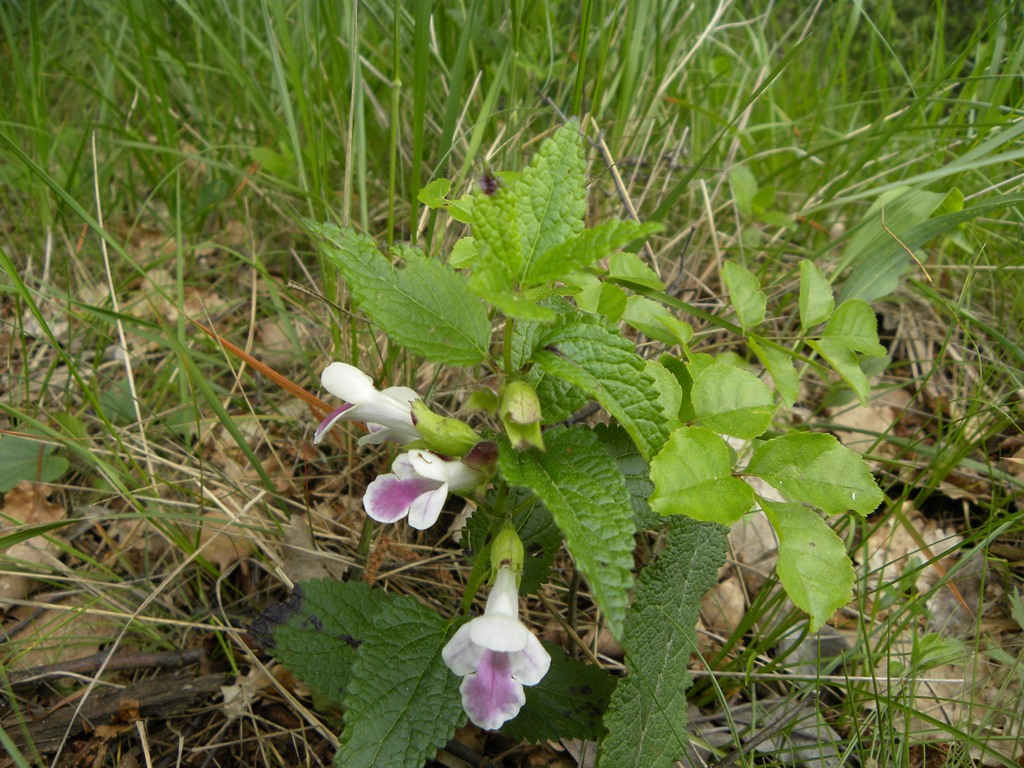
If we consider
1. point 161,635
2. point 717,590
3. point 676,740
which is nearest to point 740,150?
point 717,590

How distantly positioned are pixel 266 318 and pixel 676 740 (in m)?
1.73

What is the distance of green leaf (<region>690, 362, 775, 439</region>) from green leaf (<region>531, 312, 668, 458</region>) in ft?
0.66

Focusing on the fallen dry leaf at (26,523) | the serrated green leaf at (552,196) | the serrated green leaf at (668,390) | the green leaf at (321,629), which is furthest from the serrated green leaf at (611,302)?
the fallen dry leaf at (26,523)

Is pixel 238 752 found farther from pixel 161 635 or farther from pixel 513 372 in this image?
pixel 513 372

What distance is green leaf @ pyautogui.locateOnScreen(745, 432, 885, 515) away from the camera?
1146mm

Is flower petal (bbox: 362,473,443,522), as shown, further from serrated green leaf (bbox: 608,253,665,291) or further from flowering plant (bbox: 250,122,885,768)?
serrated green leaf (bbox: 608,253,665,291)

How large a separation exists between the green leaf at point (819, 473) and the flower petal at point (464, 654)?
1.63 ft

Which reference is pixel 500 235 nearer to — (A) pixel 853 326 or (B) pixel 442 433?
(B) pixel 442 433

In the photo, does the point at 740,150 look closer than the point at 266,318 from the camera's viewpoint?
No

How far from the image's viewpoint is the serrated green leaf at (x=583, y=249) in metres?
0.96

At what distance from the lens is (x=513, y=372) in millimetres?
1098

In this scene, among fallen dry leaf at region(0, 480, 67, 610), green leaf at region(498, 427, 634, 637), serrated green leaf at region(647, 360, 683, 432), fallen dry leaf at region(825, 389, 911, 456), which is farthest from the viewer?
fallen dry leaf at region(825, 389, 911, 456)

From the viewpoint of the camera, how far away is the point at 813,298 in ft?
5.00

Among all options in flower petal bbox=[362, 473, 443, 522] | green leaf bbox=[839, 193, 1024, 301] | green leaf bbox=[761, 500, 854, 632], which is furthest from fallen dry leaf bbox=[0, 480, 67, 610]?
green leaf bbox=[839, 193, 1024, 301]
